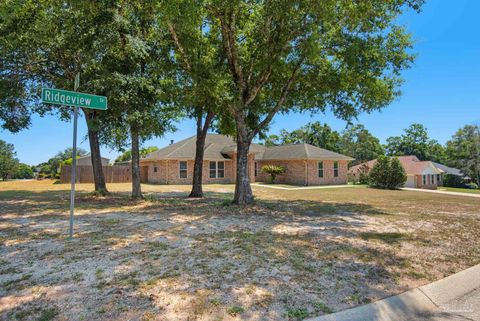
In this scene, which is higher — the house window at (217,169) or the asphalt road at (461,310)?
the house window at (217,169)

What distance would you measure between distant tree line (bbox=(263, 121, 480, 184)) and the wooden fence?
64.0 ft

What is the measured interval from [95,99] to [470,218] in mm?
11010

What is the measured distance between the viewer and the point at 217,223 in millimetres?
8016

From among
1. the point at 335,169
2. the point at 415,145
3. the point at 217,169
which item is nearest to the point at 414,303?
the point at 217,169

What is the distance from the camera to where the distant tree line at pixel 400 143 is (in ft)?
144

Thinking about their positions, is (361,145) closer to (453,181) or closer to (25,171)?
(453,181)

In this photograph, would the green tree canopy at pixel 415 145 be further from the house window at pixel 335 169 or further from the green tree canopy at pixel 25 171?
the green tree canopy at pixel 25 171

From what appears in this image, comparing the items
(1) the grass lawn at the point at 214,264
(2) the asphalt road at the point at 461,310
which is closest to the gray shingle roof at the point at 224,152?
A: (1) the grass lawn at the point at 214,264

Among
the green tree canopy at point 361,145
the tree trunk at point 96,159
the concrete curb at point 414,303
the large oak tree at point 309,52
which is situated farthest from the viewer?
the green tree canopy at point 361,145

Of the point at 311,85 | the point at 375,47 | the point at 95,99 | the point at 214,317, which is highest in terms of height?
the point at 375,47

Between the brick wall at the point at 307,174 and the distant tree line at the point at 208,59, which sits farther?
the brick wall at the point at 307,174

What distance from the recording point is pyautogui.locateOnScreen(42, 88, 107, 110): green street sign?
5441 millimetres

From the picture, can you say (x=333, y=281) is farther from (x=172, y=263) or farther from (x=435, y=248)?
(x=435, y=248)

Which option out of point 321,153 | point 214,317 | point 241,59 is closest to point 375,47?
point 241,59
